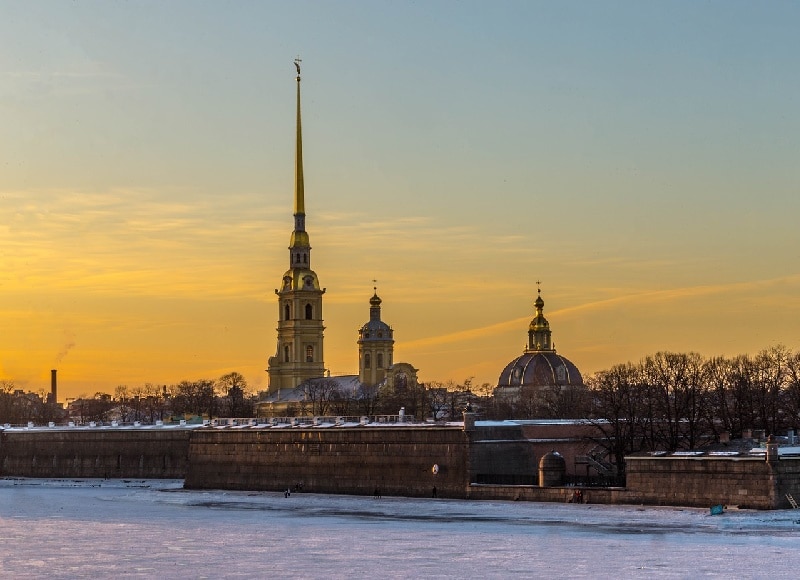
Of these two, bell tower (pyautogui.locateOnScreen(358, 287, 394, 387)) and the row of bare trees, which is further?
bell tower (pyautogui.locateOnScreen(358, 287, 394, 387))

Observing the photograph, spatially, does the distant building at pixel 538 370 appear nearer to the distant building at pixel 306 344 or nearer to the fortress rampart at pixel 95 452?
the distant building at pixel 306 344

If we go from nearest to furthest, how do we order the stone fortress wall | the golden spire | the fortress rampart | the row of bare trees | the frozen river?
the frozen river < the stone fortress wall < the row of bare trees < the fortress rampart < the golden spire

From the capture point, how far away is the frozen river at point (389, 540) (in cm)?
4431

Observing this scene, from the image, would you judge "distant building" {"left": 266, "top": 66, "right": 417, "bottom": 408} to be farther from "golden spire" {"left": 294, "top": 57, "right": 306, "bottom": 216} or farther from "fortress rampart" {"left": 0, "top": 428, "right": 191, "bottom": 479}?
"fortress rampart" {"left": 0, "top": 428, "right": 191, "bottom": 479}

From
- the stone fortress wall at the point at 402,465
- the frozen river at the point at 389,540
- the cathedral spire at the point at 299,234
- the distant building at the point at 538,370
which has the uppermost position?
the cathedral spire at the point at 299,234

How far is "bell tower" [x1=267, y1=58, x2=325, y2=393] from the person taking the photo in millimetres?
174000

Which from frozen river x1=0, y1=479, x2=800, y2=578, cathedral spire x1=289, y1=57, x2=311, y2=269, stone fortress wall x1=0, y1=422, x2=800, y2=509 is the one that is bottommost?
frozen river x1=0, y1=479, x2=800, y2=578

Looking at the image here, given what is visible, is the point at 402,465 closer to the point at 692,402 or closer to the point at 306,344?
the point at 692,402

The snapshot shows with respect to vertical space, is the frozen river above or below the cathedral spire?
below

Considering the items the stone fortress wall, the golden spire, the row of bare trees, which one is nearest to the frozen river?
the stone fortress wall

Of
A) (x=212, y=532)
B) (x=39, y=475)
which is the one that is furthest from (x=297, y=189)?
(x=212, y=532)

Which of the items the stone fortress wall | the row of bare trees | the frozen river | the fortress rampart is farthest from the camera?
the fortress rampart

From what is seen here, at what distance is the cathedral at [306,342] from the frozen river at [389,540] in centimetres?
9890

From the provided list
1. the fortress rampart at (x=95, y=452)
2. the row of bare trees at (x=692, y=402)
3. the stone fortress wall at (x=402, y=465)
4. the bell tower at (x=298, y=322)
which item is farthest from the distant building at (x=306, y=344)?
the stone fortress wall at (x=402, y=465)
